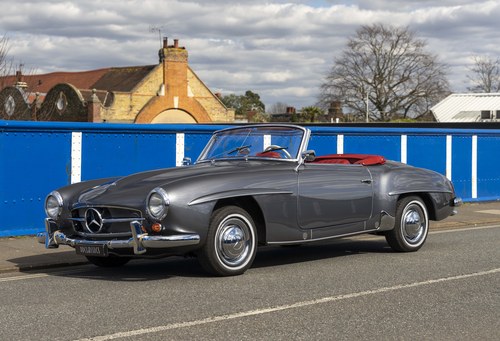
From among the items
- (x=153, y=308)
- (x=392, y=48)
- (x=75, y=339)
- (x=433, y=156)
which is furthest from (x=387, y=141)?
(x=392, y=48)

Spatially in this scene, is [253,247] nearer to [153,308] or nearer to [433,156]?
[153,308]

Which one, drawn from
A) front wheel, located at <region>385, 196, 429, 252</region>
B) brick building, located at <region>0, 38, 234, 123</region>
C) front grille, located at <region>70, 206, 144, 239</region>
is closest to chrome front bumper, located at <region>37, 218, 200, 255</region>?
front grille, located at <region>70, 206, 144, 239</region>

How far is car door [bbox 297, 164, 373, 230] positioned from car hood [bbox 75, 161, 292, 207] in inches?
19.2

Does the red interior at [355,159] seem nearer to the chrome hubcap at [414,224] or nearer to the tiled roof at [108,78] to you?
the chrome hubcap at [414,224]

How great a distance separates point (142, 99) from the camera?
61.7 meters

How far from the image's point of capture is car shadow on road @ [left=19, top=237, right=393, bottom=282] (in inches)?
324

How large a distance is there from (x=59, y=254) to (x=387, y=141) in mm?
8802

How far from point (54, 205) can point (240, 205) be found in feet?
6.62

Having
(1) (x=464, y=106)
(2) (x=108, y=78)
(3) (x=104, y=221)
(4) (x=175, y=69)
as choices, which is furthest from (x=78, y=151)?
(1) (x=464, y=106)

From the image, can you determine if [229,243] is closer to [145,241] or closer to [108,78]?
[145,241]

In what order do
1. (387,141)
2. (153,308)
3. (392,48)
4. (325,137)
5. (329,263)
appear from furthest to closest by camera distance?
(392,48)
(387,141)
(325,137)
(329,263)
(153,308)

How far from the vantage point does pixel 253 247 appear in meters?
7.98

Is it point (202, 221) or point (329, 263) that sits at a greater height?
point (202, 221)

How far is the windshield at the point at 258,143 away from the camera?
29.0 feet
